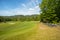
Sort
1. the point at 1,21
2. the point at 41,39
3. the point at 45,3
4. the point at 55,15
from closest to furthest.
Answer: the point at 41,39 < the point at 1,21 < the point at 55,15 < the point at 45,3

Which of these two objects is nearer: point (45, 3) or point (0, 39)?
point (0, 39)

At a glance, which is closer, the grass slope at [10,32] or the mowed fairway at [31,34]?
→ the mowed fairway at [31,34]

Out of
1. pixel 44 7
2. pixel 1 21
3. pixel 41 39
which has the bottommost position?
pixel 41 39

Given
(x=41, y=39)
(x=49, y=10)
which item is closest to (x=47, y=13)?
(x=49, y=10)

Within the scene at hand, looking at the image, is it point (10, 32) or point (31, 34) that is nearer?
point (31, 34)

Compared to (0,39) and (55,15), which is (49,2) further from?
(0,39)

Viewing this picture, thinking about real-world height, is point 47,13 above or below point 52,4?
below

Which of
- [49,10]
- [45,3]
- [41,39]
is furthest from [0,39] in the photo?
[45,3]

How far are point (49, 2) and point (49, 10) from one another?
1.01 meters

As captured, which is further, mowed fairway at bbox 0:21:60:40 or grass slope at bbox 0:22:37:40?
grass slope at bbox 0:22:37:40

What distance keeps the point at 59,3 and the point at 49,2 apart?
1.13 meters

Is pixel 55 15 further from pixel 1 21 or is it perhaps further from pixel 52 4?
pixel 1 21

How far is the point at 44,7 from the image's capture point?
47.6 ft

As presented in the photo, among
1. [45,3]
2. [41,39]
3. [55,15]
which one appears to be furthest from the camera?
[45,3]
